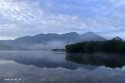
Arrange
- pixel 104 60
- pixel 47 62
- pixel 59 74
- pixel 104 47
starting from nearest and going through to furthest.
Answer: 1. pixel 59 74
2. pixel 47 62
3. pixel 104 60
4. pixel 104 47

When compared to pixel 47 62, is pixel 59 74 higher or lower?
lower

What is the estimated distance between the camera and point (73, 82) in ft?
70.3

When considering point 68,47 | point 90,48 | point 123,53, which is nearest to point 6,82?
point 123,53

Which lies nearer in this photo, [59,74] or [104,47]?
[59,74]

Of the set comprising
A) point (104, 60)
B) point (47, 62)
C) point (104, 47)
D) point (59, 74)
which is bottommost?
point (59, 74)

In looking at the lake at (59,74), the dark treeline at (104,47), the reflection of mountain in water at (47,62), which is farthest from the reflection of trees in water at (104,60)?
the dark treeline at (104,47)

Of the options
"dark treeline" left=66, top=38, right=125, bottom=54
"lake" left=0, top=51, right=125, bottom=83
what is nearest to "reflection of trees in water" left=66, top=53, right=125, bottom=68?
"lake" left=0, top=51, right=125, bottom=83

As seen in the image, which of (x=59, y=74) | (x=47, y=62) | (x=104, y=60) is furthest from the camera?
(x=104, y=60)

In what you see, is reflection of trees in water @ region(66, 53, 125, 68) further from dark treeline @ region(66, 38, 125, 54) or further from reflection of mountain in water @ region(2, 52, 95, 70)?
dark treeline @ region(66, 38, 125, 54)

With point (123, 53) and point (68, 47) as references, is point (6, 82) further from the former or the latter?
point (68, 47)

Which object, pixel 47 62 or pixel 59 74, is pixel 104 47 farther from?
pixel 59 74

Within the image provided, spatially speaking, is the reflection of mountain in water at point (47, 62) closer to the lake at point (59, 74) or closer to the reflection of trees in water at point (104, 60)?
the lake at point (59, 74)

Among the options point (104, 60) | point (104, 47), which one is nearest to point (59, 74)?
point (104, 60)

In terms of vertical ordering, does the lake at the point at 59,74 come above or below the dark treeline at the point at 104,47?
below
